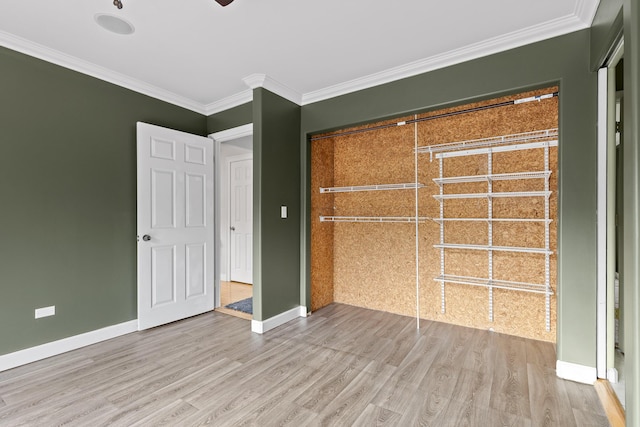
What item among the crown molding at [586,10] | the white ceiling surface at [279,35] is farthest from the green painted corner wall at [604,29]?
the white ceiling surface at [279,35]

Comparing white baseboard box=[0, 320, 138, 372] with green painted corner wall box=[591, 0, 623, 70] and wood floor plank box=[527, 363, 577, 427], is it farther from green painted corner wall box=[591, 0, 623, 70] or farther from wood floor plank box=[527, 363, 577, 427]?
green painted corner wall box=[591, 0, 623, 70]

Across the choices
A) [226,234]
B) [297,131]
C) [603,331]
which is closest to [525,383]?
[603,331]

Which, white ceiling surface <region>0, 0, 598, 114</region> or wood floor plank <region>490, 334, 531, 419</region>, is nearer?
wood floor plank <region>490, 334, 531, 419</region>

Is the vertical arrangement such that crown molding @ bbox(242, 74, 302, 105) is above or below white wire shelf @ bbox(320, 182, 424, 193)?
above

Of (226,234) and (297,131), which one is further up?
(297,131)

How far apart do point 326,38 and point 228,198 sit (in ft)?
11.9

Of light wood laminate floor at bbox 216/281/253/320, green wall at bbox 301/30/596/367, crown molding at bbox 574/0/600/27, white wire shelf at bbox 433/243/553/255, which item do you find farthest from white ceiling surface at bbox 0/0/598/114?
light wood laminate floor at bbox 216/281/253/320

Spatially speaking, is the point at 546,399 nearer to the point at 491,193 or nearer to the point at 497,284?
the point at 497,284

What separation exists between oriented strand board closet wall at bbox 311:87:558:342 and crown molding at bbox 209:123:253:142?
0.76 meters

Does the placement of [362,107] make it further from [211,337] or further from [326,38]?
[211,337]

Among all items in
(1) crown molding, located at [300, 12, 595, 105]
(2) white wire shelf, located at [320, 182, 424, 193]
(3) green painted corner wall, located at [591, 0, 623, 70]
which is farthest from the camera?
(2) white wire shelf, located at [320, 182, 424, 193]

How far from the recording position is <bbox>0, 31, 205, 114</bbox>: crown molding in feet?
7.84

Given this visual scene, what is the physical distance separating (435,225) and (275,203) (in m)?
1.73

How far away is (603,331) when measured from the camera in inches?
81.5
